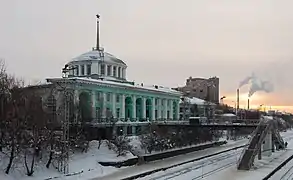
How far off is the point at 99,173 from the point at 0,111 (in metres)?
12.2

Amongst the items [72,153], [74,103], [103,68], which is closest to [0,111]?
[72,153]

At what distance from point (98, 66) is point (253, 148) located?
41.9 meters

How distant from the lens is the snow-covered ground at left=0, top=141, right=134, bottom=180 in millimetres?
44031

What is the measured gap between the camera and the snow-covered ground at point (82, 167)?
4403cm

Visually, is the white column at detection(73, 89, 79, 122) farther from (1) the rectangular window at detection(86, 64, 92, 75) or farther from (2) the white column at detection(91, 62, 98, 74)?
(1) the rectangular window at detection(86, 64, 92, 75)

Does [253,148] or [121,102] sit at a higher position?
[121,102]

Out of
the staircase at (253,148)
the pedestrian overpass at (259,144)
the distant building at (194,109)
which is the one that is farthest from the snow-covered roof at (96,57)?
the staircase at (253,148)

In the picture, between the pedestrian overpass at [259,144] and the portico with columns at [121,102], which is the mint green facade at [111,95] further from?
the pedestrian overpass at [259,144]

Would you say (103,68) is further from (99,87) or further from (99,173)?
(99,173)

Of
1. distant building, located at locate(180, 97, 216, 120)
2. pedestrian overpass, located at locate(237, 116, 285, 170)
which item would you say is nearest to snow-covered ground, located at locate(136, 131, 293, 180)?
pedestrian overpass, located at locate(237, 116, 285, 170)

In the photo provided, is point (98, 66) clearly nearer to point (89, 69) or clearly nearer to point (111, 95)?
point (89, 69)

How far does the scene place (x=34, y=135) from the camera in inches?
1852

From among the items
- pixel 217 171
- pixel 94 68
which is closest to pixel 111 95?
pixel 94 68

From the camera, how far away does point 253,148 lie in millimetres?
57344
